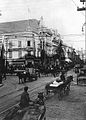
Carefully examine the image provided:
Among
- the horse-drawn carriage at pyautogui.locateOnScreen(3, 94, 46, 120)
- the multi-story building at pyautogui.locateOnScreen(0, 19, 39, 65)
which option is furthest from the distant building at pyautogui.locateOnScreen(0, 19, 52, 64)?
the horse-drawn carriage at pyautogui.locateOnScreen(3, 94, 46, 120)

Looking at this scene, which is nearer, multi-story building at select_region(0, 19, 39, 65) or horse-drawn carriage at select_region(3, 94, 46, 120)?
horse-drawn carriage at select_region(3, 94, 46, 120)

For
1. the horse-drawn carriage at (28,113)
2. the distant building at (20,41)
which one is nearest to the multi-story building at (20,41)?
the distant building at (20,41)

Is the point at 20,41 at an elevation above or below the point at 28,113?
above

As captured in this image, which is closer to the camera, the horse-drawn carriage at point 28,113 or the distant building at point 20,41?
the horse-drawn carriage at point 28,113

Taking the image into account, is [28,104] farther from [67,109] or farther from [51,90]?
[51,90]

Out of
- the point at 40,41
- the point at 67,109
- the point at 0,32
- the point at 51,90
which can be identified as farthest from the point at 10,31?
the point at 67,109

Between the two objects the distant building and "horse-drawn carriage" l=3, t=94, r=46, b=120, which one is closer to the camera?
"horse-drawn carriage" l=3, t=94, r=46, b=120

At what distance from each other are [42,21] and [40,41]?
8918 mm

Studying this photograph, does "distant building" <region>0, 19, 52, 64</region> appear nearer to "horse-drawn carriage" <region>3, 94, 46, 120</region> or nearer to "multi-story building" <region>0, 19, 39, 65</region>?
"multi-story building" <region>0, 19, 39, 65</region>

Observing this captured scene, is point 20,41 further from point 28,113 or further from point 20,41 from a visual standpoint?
point 28,113

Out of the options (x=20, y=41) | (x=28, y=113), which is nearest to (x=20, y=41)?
(x=20, y=41)

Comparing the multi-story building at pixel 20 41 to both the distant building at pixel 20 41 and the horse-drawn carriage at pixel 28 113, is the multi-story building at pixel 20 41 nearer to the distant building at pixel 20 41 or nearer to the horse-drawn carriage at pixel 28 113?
the distant building at pixel 20 41

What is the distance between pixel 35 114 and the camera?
27.2 ft

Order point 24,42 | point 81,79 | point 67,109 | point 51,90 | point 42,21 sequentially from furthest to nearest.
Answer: point 42,21
point 24,42
point 81,79
point 51,90
point 67,109
